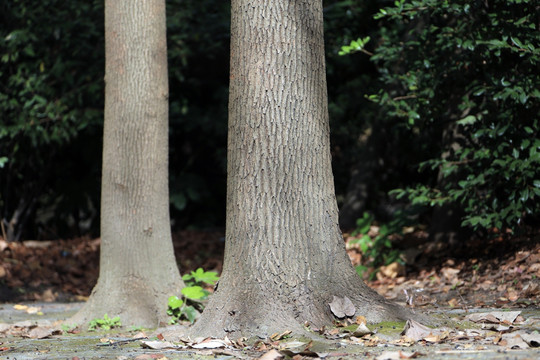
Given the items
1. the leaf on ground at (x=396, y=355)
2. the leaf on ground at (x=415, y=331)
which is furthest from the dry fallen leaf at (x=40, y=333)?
the leaf on ground at (x=396, y=355)

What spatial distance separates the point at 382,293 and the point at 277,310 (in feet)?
9.96

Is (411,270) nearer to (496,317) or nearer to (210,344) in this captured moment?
(496,317)

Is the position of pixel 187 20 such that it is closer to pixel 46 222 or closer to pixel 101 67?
pixel 101 67

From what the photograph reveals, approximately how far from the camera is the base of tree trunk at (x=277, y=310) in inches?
173

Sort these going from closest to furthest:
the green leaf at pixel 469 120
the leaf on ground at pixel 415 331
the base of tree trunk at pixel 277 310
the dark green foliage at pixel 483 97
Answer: the leaf on ground at pixel 415 331 → the base of tree trunk at pixel 277 310 → the dark green foliage at pixel 483 97 → the green leaf at pixel 469 120

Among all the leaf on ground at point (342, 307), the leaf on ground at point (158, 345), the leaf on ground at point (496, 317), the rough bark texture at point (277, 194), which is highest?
the rough bark texture at point (277, 194)

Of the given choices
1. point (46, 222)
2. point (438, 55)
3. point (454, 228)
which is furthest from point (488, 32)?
point (46, 222)

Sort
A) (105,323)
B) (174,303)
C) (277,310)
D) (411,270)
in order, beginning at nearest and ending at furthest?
(277,310) → (105,323) → (174,303) → (411,270)

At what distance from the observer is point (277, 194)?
4.50m

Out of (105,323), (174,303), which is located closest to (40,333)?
(105,323)

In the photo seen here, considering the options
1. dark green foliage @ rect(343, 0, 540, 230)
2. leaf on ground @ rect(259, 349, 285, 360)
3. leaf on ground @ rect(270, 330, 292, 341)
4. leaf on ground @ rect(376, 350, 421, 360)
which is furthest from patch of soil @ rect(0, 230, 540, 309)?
leaf on ground @ rect(259, 349, 285, 360)

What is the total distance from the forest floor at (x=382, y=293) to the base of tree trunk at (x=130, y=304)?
0.28m

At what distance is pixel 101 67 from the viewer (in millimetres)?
11383

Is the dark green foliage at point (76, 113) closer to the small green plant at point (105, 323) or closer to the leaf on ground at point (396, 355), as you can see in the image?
the small green plant at point (105, 323)
